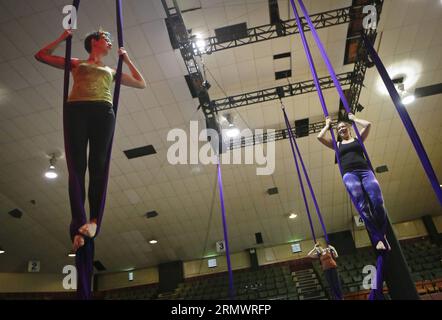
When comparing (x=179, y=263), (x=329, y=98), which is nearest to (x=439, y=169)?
(x=329, y=98)

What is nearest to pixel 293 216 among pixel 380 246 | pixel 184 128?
pixel 184 128

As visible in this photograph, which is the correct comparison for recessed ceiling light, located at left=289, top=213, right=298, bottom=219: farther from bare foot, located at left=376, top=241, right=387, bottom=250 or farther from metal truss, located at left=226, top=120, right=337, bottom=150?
bare foot, located at left=376, top=241, right=387, bottom=250

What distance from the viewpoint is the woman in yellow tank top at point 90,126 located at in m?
1.17

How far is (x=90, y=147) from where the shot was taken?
4.39 ft

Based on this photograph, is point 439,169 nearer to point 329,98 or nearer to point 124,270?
point 329,98

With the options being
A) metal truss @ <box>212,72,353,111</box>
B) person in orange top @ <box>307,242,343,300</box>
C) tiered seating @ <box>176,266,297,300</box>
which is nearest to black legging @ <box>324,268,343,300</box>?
person in orange top @ <box>307,242,343,300</box>

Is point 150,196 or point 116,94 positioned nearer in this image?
point 116,94

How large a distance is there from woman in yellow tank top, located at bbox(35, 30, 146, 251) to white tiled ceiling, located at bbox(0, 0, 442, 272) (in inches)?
172

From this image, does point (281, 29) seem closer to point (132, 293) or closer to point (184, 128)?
point (184, 128)

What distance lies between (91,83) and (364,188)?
195 centimetres

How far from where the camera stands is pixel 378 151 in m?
9.56

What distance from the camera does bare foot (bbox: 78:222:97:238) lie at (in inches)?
42.9

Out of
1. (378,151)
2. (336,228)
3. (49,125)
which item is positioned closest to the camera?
(49,125)

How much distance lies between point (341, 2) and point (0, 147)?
27.7 feet
